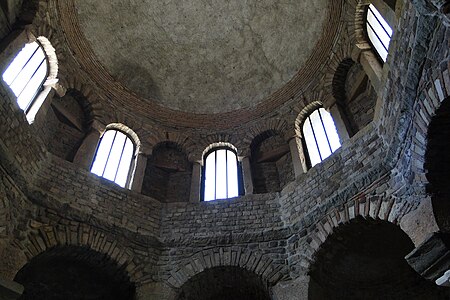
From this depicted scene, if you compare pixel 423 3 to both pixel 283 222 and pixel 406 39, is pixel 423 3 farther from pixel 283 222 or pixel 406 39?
pixel 283 222

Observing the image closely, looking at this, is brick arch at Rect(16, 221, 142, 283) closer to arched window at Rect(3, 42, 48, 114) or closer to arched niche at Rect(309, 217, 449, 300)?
arched window at Rect(3, 42, 48, 114)

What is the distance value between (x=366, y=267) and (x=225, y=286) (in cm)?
244

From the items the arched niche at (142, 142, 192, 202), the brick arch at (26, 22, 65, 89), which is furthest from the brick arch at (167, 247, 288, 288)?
the brick arch at (26, 22, 65, 89)

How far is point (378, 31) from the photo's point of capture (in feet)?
25.6

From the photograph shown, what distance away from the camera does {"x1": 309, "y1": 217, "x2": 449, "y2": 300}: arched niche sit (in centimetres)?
611

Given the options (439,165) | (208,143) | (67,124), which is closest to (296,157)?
(208,143)

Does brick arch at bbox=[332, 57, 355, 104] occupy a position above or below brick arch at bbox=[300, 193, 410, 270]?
above

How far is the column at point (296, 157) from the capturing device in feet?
27.5

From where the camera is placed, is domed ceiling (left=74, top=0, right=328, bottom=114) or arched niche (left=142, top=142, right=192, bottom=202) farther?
domed ceiling (left=74, top=0, right=328, bottom=114)

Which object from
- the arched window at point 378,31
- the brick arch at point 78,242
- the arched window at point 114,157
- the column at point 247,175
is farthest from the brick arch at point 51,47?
the arched window at point 378,31

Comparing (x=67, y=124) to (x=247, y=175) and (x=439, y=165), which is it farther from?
(x=439, y=165)

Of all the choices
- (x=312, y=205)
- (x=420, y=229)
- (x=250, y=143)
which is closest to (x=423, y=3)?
(x=420, y=229)

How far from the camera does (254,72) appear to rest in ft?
35.7

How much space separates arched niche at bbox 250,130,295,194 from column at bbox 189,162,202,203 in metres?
1.24
